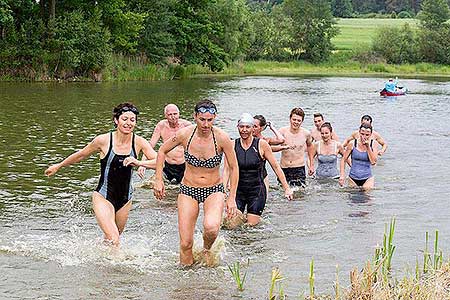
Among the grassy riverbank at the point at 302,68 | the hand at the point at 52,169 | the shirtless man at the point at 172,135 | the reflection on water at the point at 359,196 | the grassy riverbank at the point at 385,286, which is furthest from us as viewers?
the grassy riverbank at the point at 302,68

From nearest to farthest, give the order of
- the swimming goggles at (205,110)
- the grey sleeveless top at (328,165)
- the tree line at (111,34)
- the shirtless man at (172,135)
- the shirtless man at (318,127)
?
the swimming goggles at (205,110), the shirtless man at (172,135), the grey sleeveless top at (328,165), the shirtless man at (318,127), the tree line at (111,34)

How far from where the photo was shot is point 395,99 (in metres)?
39.6

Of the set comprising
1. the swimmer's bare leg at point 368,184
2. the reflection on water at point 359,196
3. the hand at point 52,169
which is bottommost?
the reflection on water at point 359,196

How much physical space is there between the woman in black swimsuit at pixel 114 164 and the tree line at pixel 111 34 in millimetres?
34474

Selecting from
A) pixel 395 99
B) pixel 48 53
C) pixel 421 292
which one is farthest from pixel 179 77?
pixel 421 292

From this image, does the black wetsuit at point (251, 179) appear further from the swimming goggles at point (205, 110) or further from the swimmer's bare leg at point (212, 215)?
the swimming goggles at point (205, 110)

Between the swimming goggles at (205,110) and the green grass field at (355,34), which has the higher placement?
the green grass field at (355,34)

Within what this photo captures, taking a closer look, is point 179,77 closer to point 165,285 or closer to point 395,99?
point 395,99

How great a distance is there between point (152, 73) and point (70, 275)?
1768 inches

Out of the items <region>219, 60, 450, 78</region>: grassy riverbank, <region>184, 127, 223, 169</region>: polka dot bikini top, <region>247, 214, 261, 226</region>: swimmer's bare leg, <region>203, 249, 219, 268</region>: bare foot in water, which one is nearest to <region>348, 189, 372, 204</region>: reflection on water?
<region>247, 214, 261, 226</region>: swimmer's bare leg

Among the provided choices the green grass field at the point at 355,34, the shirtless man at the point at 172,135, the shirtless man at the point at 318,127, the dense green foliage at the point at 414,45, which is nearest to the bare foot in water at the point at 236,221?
the shirtless man at the point at 172,135

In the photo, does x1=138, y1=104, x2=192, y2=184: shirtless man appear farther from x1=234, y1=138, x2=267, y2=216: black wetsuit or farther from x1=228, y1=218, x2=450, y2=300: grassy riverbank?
x1=228, y1=218, x2=450, y2=300: grassy riverbank

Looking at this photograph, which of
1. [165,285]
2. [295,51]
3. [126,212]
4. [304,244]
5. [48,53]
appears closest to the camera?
[165,285]

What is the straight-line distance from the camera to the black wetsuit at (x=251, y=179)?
10.9 meters
